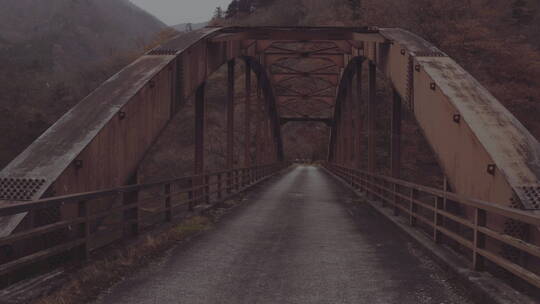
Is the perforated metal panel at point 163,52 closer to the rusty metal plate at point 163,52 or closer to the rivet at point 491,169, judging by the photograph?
the rusty metal plate at point 163,52

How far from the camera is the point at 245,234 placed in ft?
29.3

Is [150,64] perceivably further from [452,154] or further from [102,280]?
[452,154]

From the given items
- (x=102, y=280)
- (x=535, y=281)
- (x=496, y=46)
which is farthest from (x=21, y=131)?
(x=535, y=281)

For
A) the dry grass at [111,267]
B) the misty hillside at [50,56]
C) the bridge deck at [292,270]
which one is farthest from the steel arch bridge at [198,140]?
the misty hillside at [50,56]

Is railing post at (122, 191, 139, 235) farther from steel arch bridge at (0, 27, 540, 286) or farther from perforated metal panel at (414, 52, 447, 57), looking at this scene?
perforated metal panel at (414, 52, 447, 57)

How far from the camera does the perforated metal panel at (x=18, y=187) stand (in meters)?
5.25

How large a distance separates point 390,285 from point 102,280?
10.3ft

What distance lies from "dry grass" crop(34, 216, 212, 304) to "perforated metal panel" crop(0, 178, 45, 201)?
99 centimetres

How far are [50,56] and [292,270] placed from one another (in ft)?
239

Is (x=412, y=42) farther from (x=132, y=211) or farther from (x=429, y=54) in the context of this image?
(x=132, y=211)

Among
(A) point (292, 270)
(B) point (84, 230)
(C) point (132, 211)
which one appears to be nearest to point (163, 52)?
(C) point (132, 211)

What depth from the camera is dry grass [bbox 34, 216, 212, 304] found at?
4723 millimetres

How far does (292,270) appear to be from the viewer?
6.16m

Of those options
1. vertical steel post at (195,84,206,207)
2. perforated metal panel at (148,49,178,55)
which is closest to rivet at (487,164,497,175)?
perforated metal panel at (148,49,178,55)
